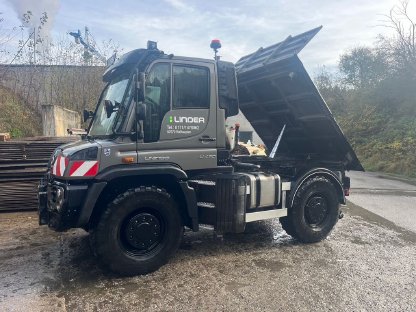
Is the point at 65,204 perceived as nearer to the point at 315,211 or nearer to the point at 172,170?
the point at 172,170

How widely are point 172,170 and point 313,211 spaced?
266cm

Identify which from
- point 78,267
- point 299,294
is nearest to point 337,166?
point 299,294

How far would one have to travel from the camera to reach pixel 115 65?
4.53m

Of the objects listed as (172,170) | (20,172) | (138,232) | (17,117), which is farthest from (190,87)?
(17,117)

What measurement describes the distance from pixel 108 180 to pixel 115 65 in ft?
5.44

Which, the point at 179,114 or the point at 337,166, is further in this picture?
the point at 337,166

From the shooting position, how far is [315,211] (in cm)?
553

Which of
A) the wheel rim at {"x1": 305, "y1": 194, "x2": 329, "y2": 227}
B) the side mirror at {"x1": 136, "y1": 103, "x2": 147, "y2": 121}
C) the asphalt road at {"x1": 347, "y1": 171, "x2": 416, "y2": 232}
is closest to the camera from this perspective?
the side mirror at {"x1": 136, "y1": 103, "x2": 147, "y2": 121}

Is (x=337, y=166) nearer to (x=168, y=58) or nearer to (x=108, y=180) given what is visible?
(x=168, y=58)

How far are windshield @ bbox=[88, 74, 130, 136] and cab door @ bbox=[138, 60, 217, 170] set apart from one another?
383mm

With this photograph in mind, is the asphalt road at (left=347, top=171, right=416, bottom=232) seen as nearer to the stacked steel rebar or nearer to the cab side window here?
the cab side window

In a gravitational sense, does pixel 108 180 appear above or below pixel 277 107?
below

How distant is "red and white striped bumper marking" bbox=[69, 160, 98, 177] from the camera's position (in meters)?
3.82

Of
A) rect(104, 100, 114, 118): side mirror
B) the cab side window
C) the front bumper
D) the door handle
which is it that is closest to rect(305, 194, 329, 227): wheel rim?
the door handle
